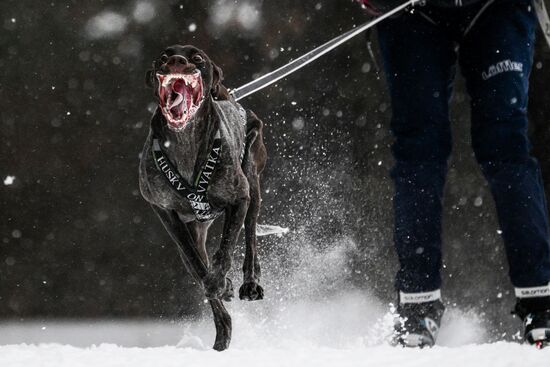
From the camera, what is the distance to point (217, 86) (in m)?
2.35

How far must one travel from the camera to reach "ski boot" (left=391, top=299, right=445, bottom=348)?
2094 millimetres

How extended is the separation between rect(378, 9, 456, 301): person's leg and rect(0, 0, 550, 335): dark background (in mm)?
1608

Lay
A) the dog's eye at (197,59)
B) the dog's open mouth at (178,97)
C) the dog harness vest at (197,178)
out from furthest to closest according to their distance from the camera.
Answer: the dog harness vest at (197,178) → the dog's eye at (197,59) → the dog's open mouth at (178,97)

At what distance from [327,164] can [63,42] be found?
1.77 meters

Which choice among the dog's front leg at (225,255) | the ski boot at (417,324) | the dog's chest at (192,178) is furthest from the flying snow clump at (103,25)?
the ski boot at (417,324)

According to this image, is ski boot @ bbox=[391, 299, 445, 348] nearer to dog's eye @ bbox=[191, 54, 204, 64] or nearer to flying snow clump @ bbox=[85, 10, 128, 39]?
dog's eye @ bbox=[191, 54, 204, 64]

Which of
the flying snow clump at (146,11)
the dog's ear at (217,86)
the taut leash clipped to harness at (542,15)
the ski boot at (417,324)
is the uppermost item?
the flying snow clump at (146,11)

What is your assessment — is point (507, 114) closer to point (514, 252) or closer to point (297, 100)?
point (514, 252)

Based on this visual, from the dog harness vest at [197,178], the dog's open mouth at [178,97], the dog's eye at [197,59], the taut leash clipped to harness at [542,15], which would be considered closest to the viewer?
the dog's open mouth at [178,97]

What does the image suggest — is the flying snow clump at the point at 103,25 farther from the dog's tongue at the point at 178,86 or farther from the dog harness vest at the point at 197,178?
the dog's tongue at the point at 178,86

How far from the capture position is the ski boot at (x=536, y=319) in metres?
1.95

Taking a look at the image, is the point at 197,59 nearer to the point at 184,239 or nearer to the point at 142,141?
the point at 184,239

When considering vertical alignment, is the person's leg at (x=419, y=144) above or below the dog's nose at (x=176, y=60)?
below

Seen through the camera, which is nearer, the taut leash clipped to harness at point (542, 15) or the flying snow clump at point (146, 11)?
the taut leash clipped to harness at point (542, 15)
